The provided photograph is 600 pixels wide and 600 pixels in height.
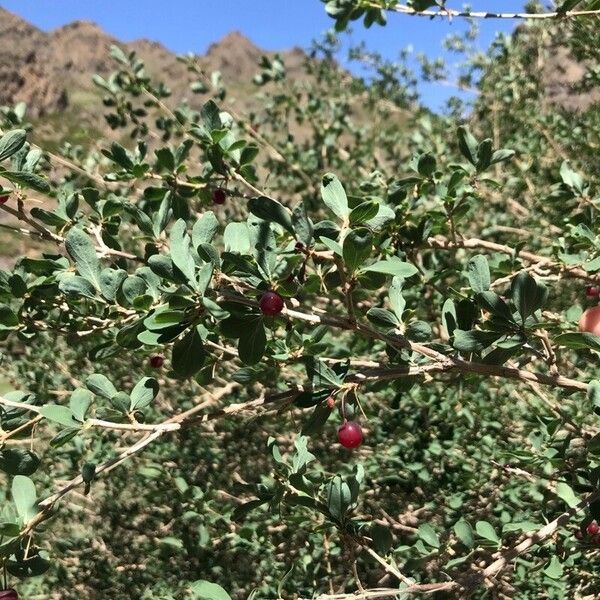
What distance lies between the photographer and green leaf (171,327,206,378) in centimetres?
133

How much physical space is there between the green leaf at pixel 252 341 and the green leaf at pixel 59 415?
18.4 inches

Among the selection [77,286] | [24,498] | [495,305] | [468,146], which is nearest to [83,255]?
[77,286]

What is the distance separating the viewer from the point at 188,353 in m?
1.33

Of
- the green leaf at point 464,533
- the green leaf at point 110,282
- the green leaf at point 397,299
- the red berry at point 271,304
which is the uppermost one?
the green leaf at point 397,299

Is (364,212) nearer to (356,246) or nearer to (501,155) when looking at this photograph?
(356,246)

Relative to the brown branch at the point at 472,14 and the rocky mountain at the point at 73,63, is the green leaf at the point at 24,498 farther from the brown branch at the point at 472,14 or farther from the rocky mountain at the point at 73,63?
the rocky mountain at the point at 73,63

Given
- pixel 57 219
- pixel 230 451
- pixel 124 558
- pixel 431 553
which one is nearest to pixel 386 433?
pixel 230 451

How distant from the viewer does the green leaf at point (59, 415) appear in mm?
1424

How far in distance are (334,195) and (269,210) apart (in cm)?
16

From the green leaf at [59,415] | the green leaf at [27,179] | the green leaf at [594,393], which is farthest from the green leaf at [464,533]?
the green leaf at [27,179]

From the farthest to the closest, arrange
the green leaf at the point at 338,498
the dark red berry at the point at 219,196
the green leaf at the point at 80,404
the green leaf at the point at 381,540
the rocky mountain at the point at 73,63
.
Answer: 1. the rocky mountain at the point at 73,63
2. the dark red berry at the point at 219,196
3. the green leaf at the point at 381,540
4. the green leaf at the point at 338,498
5. the green leaf at the point at 80,404

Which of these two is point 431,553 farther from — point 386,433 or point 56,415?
point 386,433

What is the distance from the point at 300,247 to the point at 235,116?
3.25 meters

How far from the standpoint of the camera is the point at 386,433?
11.7 ft
